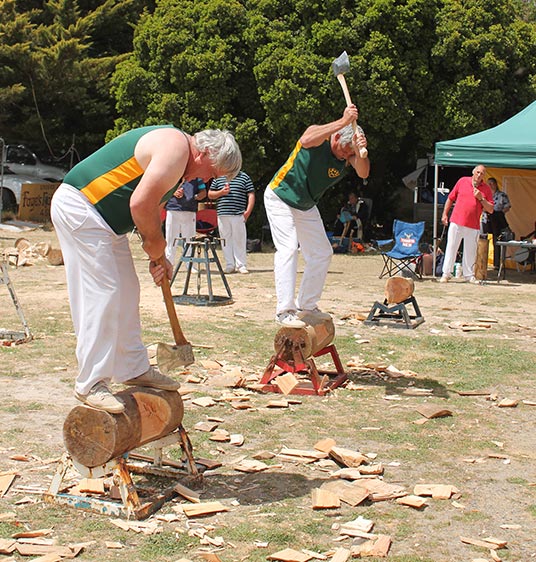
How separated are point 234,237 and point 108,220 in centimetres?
1087

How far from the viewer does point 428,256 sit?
16.5 metres

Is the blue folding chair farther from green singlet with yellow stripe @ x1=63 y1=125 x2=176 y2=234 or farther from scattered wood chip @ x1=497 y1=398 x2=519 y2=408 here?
green singlet with yellow stripe @ x1=63 y1=125 x2=176 y2=234

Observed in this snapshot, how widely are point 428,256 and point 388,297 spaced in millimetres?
5991

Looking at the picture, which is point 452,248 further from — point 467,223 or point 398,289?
point 398,289

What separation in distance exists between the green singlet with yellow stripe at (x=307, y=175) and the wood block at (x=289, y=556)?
422 centimetres

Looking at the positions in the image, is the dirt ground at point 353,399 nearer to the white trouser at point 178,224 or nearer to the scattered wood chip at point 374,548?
the scattered wood chip at point 374,548

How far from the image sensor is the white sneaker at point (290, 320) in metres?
7.48

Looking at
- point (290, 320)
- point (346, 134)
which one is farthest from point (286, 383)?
point (346, 134)

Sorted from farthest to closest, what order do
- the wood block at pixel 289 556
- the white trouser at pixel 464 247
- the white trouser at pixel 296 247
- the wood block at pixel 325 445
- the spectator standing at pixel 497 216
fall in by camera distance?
the spectator standing at pixel 497 216, the white trouser at pixel 464 247, the white trouser at pixel 296 247, the wood block at pixel 325 445, the wood block at pixel 289 556

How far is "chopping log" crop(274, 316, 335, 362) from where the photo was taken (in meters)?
7.45

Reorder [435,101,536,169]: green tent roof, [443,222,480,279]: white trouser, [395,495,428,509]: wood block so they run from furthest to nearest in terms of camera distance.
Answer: [443,222,480,279]: white trouser → [435,101,536,169]: green tent roof → [395,495,428,509]: wood block

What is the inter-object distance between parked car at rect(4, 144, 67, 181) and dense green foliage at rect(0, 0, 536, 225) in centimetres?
519

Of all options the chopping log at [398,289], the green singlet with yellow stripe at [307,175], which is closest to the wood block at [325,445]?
the green singlet with yellow stripe at [307,175]

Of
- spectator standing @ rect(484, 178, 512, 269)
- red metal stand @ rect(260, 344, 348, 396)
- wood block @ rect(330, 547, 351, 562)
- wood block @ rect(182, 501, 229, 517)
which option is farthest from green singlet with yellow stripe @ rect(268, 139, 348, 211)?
spectator standing @ rect(484, 178, 512, 269)
